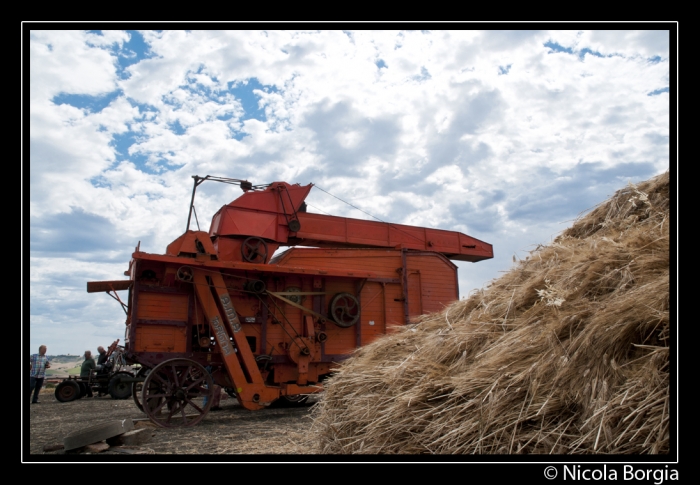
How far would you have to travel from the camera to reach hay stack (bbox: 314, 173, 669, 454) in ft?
8.17

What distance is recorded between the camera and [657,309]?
8.64 ft

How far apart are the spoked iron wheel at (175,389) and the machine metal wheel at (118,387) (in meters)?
6.18

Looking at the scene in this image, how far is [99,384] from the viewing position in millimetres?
13859

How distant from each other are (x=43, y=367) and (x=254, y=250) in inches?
290

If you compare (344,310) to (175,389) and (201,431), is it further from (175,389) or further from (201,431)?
(201,431)

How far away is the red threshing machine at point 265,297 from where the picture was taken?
8.22 metres

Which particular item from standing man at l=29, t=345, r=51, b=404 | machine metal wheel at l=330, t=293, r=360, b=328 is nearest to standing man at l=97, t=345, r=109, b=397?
standing man at l=29, t=345, r=51, b=404

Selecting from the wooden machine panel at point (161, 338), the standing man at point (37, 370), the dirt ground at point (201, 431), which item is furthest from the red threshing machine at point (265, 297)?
the standing man at point (37, 370)

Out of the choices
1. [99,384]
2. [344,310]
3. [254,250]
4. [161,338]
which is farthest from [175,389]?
[99,384]

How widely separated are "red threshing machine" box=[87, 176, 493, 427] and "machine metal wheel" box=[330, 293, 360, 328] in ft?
0.07

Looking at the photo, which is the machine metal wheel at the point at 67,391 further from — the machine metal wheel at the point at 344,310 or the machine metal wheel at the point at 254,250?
the machine metal wheel at the point at 344,310

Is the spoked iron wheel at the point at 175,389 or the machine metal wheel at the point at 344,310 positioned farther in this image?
the machine metal wheel at the point at 344,310

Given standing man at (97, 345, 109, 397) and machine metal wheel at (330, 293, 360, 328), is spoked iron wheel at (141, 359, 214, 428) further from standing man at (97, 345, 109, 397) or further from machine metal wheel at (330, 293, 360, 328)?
standing man at (97, 345, 109, 397)
